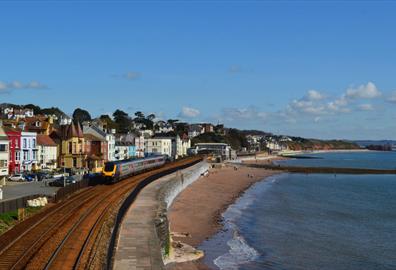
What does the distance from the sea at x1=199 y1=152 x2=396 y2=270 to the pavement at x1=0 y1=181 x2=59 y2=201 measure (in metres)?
17.8

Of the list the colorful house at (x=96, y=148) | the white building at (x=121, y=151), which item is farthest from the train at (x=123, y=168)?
the white building at (x=121, y=151)

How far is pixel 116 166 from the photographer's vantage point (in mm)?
59219

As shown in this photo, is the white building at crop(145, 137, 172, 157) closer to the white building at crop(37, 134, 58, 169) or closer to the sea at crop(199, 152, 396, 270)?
the white building at crop(37, 134, 58, 169)

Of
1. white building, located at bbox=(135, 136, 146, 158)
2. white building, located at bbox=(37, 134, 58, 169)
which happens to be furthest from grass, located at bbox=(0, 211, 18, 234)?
white building, located at bbox=(135, 136, 146, 158)

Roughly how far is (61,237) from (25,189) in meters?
27.1

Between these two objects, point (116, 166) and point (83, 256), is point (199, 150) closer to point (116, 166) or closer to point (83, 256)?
point (116, 166)

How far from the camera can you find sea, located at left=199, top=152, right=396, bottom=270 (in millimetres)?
33781

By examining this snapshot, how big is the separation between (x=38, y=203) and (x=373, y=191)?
6374 cm

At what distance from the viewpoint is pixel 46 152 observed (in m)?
81.9

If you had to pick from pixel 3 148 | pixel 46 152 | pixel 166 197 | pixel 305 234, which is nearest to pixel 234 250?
pixel 305 234

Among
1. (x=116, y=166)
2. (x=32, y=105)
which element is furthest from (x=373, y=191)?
(x=32, y=105)

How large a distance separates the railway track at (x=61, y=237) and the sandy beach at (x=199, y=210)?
5591 millimetres

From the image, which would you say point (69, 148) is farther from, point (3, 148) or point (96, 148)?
point (3, 148)

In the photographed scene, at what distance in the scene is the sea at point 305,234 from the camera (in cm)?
3378
